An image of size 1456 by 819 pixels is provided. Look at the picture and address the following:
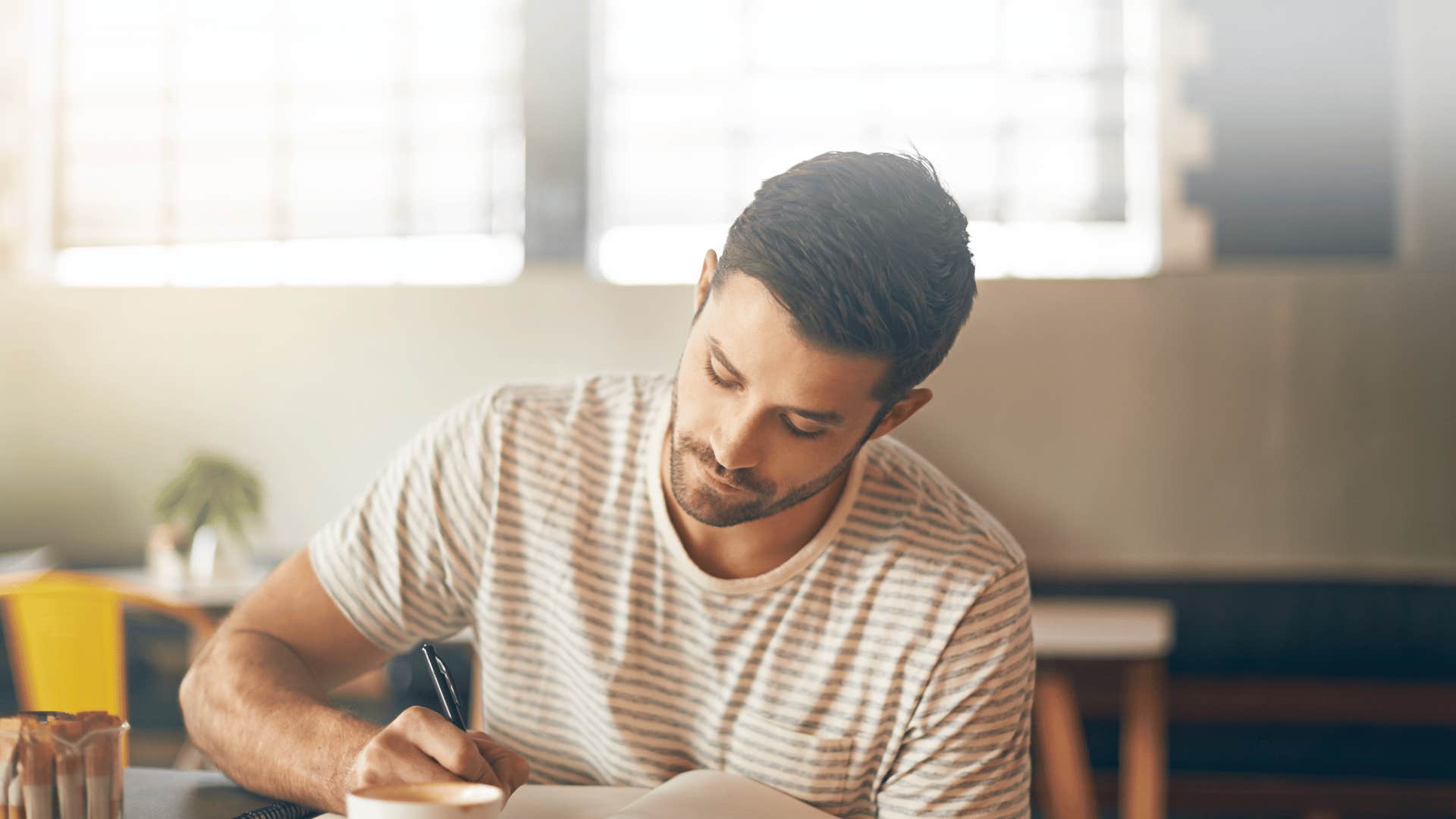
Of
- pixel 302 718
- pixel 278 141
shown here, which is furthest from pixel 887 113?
pixel 302 718

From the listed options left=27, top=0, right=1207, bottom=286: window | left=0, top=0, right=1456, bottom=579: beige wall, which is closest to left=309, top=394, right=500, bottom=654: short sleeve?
left=0, top=0, right=1456, bottom=579: beige wall

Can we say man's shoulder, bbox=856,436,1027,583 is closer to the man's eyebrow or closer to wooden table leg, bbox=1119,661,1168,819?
the man's eyebrow

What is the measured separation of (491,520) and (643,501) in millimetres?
156

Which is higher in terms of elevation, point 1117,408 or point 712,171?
point 712,171

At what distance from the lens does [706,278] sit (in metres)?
1.24

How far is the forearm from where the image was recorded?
1.04 meters

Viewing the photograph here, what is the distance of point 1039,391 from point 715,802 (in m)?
3.27

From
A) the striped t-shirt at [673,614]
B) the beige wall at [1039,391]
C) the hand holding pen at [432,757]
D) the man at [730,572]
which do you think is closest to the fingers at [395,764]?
the hand holding pen at [432,757]

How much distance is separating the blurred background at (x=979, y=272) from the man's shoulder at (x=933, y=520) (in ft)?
8.59

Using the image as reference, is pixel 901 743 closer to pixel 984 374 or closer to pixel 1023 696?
pixel 1023 696

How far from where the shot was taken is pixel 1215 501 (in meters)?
4.03

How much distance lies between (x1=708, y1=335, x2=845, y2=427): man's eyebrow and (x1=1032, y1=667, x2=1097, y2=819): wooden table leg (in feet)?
6.91

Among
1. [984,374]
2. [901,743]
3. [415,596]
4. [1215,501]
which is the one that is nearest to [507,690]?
[415,596]

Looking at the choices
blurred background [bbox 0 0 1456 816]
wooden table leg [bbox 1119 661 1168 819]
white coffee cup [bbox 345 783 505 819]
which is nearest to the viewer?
white coffee cup [bbox 345 783 505 819]
